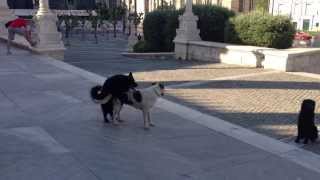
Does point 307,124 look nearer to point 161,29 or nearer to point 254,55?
point 254,55

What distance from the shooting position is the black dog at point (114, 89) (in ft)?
23.8

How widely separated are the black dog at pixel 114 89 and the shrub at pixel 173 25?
1216 cm

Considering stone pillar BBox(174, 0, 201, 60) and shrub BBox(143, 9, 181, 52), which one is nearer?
stone pillar BBox(174, 0, 201, 60)

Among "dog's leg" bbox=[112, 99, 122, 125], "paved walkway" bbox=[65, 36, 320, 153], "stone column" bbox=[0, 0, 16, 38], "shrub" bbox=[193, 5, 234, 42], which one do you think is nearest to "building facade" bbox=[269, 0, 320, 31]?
"stone column" bbox=[0, 0, 16, 38]

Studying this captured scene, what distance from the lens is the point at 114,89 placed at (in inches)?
286

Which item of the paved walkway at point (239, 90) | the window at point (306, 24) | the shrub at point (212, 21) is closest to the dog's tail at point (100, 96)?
the paved walkway at point (239, 90)

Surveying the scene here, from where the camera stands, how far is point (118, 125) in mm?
7746

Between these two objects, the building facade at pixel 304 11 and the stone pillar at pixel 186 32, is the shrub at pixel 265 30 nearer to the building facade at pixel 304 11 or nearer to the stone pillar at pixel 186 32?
the stone pillar at pixel 186 32

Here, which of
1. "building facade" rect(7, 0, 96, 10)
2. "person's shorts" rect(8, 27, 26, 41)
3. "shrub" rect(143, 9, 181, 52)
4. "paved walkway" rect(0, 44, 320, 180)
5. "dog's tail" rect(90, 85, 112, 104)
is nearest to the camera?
"paved walkway" rect(0, 44, 320, 180)

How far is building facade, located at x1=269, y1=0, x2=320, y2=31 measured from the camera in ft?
202

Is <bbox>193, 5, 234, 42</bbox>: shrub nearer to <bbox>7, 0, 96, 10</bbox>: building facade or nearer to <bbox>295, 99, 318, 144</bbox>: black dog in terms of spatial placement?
<bbox>295, 99, 318, 144</bbox>: black dog

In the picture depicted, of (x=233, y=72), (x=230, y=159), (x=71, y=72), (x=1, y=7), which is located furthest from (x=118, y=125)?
(x=1, y=7)

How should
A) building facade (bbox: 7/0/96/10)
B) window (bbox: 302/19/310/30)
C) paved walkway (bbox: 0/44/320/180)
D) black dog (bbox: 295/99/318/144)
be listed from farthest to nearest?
1. building facade (bbox: 7/0/96/10)
2. window (bbox: 302/19/310/30)
3. black dog (bbox: 295/99/318/144)
4. paved walkway (bbox: 0/44/320/180)

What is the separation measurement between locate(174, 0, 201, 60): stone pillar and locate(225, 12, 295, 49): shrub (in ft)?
5.85
